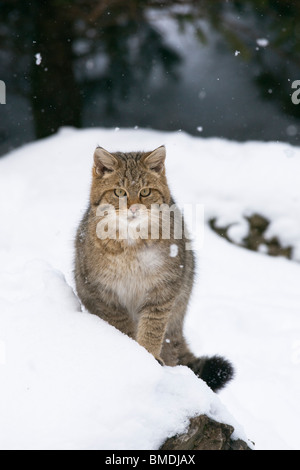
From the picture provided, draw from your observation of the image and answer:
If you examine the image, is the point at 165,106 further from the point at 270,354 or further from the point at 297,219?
the point at 270,354

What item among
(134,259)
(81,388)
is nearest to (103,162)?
(134,259)

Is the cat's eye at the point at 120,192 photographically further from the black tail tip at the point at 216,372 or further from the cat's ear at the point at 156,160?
the black tail tip at the point at 216,372

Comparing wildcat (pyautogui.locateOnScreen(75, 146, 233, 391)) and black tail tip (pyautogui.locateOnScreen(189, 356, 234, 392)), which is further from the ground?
wildcat (pyautogui.locateOnScreen(75, 146, 233, 391))

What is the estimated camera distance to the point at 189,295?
3434mm

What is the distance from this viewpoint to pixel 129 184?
2.91 m

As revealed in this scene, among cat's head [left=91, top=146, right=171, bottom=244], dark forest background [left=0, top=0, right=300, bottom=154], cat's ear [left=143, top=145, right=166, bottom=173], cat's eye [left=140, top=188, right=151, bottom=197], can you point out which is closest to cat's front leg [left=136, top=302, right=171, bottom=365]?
cat's head [left=91, top=146, right=171, bottom=244]

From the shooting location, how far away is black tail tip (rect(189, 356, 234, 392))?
117 inches

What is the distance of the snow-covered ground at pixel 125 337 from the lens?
2090 millimetres

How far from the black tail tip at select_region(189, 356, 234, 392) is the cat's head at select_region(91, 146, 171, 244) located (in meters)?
0.87

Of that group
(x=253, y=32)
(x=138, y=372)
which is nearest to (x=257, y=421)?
(x=138, y=372)

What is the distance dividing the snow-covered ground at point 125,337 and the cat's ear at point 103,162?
616mm

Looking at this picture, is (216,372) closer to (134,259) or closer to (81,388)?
(134,259)

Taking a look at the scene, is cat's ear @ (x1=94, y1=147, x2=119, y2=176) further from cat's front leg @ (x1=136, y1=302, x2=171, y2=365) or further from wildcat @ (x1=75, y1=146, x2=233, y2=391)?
cat's front leg @ (x1=136, y1=302, x2=171, y2=365)

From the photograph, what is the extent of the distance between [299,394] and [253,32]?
452 centimetres
